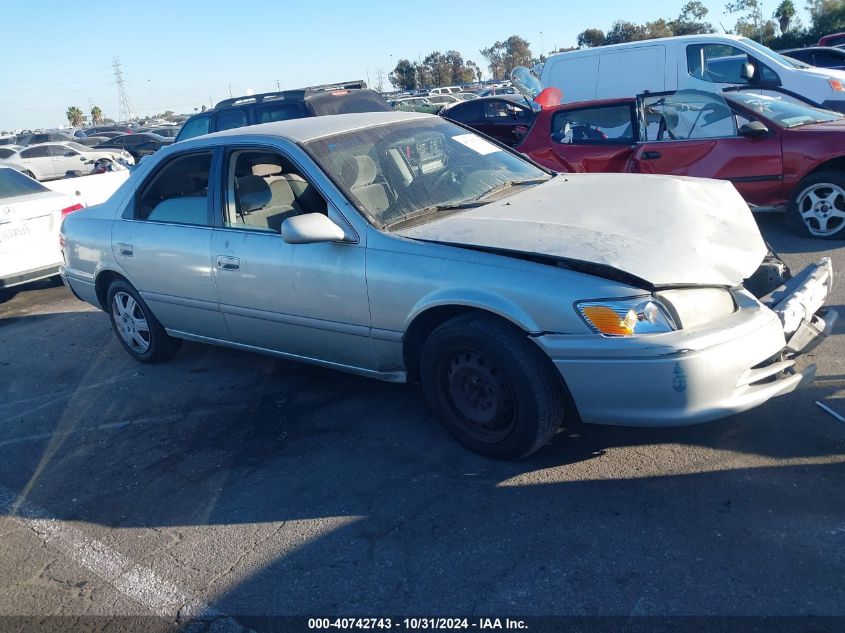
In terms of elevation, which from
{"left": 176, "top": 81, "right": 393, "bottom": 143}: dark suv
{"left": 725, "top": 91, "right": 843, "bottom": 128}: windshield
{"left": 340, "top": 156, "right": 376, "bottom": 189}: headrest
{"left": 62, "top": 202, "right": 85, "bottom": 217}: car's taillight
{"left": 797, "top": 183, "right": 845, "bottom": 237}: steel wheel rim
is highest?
{"left": 176, "top": 81, "right": 393, "bottom": 143}: dark suv

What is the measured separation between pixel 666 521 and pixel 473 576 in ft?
2.72

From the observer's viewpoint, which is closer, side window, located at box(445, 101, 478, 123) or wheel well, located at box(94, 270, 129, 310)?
wheel well, located at box(94, 270, 129, 310)

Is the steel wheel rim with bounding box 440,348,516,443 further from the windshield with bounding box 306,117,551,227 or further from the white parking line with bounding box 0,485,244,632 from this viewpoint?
the white parking line with bounding box 0,485,244,632

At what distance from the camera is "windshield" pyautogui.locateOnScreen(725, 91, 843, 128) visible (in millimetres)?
7168

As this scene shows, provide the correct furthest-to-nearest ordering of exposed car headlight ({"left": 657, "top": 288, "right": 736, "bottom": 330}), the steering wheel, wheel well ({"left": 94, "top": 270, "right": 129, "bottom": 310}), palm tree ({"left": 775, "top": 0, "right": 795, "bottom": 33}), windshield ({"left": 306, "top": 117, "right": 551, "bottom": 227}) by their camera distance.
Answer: palm tree ({"left": 775, "top": 0, "right": 795, "bottom": 33}) → wheel well ({"left": 94, "top": 270, "right": 129, "bottom": 310}) → the steering wheel → windshield ({"left": 306, "top": 117, "right": 551, "bottom": 227}) → exposed car headlight ({"left": 657, "top": 288, "right": 736, "bottom": 330})

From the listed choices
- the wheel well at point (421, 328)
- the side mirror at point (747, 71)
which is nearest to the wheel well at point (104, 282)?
the wheel well at point (421, 328)

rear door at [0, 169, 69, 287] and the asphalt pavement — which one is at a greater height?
rear door at [0, 169, 69, 287]

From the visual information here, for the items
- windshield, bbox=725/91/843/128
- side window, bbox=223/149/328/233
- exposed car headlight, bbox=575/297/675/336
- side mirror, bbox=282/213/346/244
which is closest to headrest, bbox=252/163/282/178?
side window, bbox=223/149/328/233

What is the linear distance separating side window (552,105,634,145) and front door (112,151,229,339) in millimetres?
4589

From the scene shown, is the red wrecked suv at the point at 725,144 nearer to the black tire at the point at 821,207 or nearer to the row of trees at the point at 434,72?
the black tire at the point at 821,207

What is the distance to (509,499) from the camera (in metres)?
3.33

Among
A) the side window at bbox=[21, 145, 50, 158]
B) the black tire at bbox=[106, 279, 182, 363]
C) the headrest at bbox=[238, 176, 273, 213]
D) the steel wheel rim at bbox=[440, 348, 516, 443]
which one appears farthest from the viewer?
the side window at bbox=[21, 145, 50, 158]

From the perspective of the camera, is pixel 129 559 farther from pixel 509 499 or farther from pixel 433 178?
pixel 433 178

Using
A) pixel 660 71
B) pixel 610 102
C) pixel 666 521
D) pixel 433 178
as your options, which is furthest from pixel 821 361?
pixel 660 71
